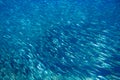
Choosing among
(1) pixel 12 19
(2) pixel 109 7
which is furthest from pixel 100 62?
(1) pixel 12 19

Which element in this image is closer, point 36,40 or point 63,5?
point 36,40

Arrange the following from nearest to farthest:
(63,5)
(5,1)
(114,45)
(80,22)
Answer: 1. (114,45)
2. (80,22)
3. (63,5)
4. (5,1)

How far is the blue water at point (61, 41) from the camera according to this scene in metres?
23.5

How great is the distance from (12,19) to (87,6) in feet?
42.9

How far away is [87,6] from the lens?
1496 inches

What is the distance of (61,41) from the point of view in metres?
28.6

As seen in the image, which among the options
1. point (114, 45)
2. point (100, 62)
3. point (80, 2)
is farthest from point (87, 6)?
point (100, 62)

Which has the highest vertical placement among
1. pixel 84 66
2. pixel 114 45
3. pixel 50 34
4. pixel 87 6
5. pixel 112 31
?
pixel 87 6

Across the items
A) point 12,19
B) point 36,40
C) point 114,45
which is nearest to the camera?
point 114,45

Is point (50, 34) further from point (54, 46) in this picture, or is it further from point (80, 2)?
point (80, 2)

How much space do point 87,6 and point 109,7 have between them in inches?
153

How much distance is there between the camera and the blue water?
2353 cm

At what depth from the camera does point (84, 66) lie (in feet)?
79.4

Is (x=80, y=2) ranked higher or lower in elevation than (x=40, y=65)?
higher
